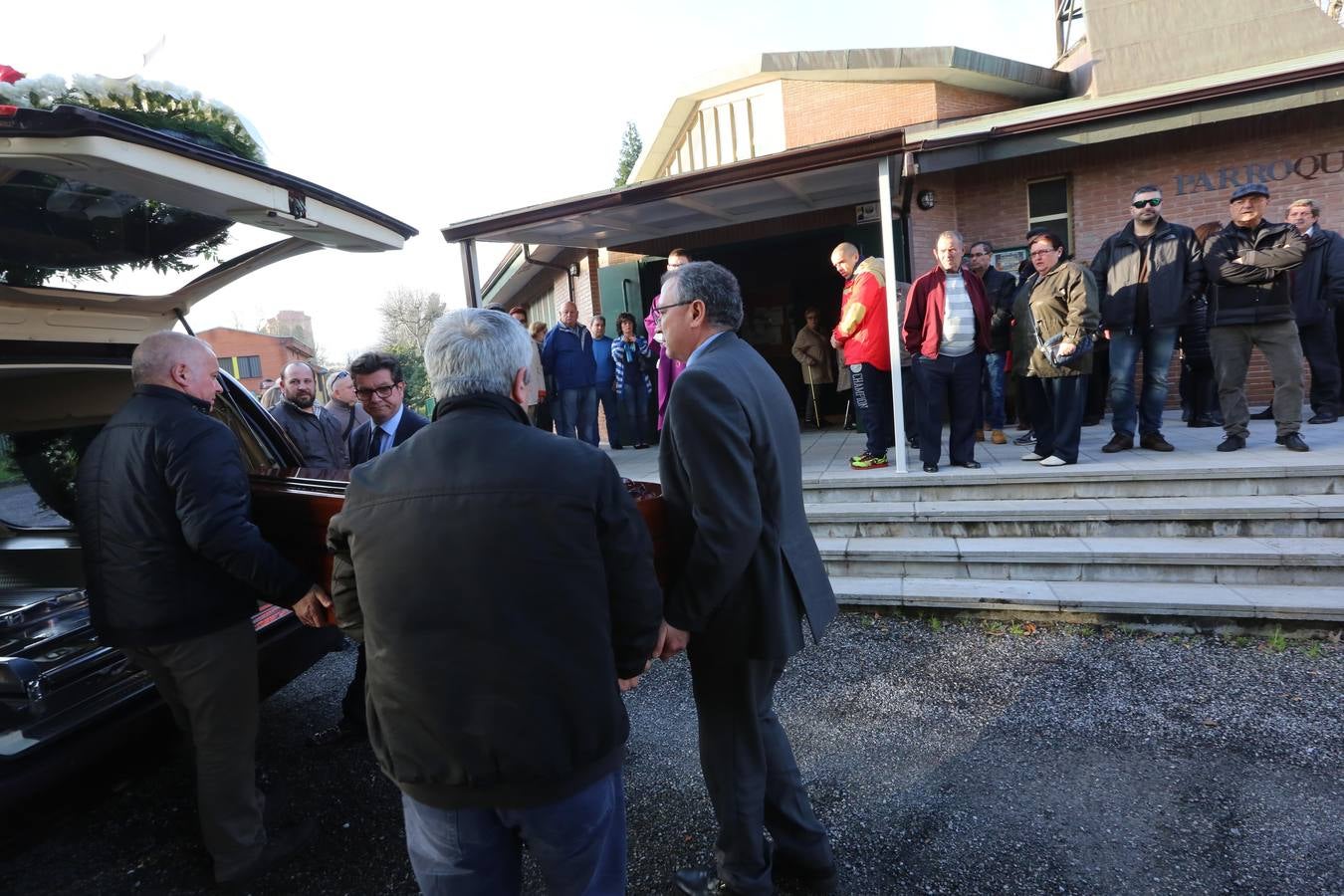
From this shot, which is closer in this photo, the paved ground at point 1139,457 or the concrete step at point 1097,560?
the concrete step at point 1097,560

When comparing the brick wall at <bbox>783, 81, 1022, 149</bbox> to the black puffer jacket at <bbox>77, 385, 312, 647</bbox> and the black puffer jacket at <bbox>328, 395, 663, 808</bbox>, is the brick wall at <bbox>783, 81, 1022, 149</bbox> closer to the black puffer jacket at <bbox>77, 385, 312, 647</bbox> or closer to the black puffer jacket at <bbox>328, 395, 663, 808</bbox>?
→ the black puffer jacket at <bbox>77, 385, 312, 647</bbox>

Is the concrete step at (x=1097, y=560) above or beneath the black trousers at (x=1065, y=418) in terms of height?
beneath

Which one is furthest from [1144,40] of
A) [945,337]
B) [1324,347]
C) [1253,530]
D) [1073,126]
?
[1253,530]

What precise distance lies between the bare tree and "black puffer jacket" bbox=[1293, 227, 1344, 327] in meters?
41.1

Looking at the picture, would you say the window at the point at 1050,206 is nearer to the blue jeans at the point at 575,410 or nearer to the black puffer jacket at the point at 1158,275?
the black puffer jacket at the point at 1158,275

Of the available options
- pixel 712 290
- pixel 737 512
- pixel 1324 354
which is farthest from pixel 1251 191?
pixel 737 512

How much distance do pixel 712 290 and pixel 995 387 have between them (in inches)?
242

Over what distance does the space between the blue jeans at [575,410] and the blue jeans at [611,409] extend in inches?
15.4

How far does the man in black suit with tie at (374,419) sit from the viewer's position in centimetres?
350

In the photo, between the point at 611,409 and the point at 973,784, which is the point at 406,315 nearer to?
the point at 611,409

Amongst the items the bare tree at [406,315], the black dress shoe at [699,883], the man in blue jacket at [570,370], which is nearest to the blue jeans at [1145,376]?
the black dress shoe at [699,883]

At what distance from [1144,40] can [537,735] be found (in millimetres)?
12549

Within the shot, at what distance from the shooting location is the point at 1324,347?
6.20m

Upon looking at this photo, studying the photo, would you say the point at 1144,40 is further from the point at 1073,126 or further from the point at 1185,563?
the point at 1185,563
